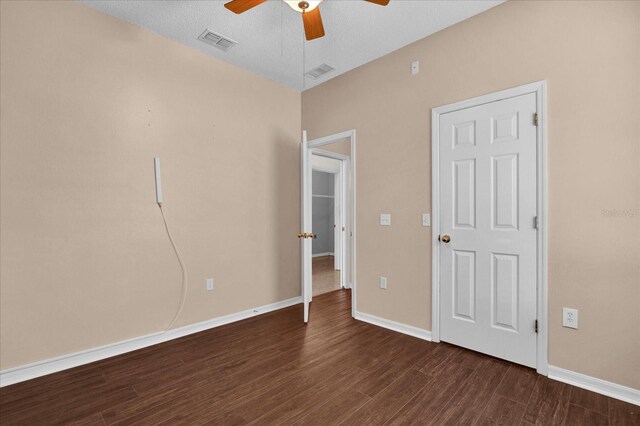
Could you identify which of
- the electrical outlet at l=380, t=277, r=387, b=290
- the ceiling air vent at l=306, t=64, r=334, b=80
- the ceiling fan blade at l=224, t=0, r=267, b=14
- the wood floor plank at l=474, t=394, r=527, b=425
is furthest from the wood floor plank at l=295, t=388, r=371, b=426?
the ceiling air vent at l=306, t=64, r=334, b=80

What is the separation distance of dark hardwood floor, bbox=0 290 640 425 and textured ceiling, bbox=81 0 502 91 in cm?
290

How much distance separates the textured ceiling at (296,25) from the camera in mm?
2514

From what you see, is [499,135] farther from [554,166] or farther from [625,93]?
[625,93]

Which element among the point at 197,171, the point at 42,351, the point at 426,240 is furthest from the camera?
the point at 197,171

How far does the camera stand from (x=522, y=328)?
2350mm

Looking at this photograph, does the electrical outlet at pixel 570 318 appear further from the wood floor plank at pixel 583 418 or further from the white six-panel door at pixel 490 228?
the wood floor plank at pixel 583 418

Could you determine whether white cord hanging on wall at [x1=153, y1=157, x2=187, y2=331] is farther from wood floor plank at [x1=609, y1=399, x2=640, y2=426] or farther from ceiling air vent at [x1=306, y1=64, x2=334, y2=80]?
wood floor plank at [x1=609, y1=399, x2=640, y2=426]

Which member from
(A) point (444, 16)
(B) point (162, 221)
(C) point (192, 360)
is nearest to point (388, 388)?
(C) point (192, 360)

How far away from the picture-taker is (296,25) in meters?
2.77

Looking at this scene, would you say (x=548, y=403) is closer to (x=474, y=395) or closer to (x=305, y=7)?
(x=474, y=395)

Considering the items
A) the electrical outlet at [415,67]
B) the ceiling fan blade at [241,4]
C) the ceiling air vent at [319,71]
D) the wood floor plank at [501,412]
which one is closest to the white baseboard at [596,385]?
the wood floor plank at [501,412]

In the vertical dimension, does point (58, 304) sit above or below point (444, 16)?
below

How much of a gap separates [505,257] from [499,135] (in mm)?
989

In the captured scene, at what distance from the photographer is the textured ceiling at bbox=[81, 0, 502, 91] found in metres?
2.51
